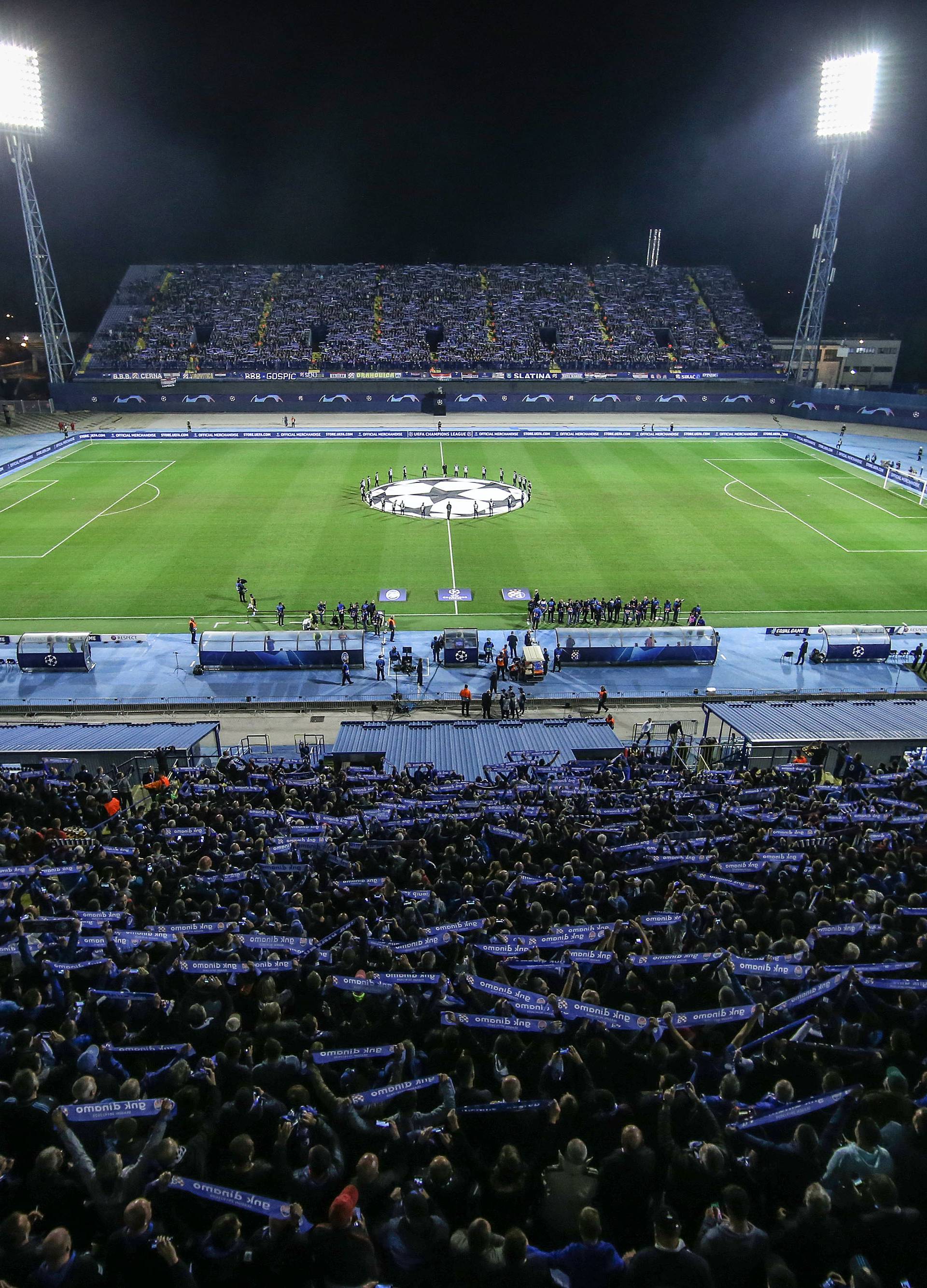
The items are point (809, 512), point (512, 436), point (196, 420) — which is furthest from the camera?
point (196, 420)

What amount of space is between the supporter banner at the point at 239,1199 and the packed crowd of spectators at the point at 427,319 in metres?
84.8

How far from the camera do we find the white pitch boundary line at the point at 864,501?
47.0 m

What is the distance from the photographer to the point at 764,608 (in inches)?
1374

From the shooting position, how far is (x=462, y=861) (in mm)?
12172

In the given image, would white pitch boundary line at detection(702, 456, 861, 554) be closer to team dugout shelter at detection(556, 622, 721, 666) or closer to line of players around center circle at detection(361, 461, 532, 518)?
line of players around center circle at detection(361, 461, 532, 518)

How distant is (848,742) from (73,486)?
4985cm

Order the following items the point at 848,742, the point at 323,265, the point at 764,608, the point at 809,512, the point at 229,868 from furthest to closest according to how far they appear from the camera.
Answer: the point at 323,265 < the point at 809,512 < the point at 764,608 < the point at 848,742 < the point at 229,868

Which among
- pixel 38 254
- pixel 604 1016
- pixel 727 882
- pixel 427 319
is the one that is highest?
pixel 38 254

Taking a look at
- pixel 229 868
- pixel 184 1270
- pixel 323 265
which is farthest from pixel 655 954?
pixel 323 265

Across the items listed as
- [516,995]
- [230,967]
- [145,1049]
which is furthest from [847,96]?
[145,1049]

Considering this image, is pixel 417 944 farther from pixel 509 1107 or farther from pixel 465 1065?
pixel 509 1107

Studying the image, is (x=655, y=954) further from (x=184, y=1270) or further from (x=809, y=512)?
(x=809, y=512)

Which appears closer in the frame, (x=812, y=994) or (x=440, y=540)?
(x=812, y=994)

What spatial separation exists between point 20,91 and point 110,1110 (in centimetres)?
7995
